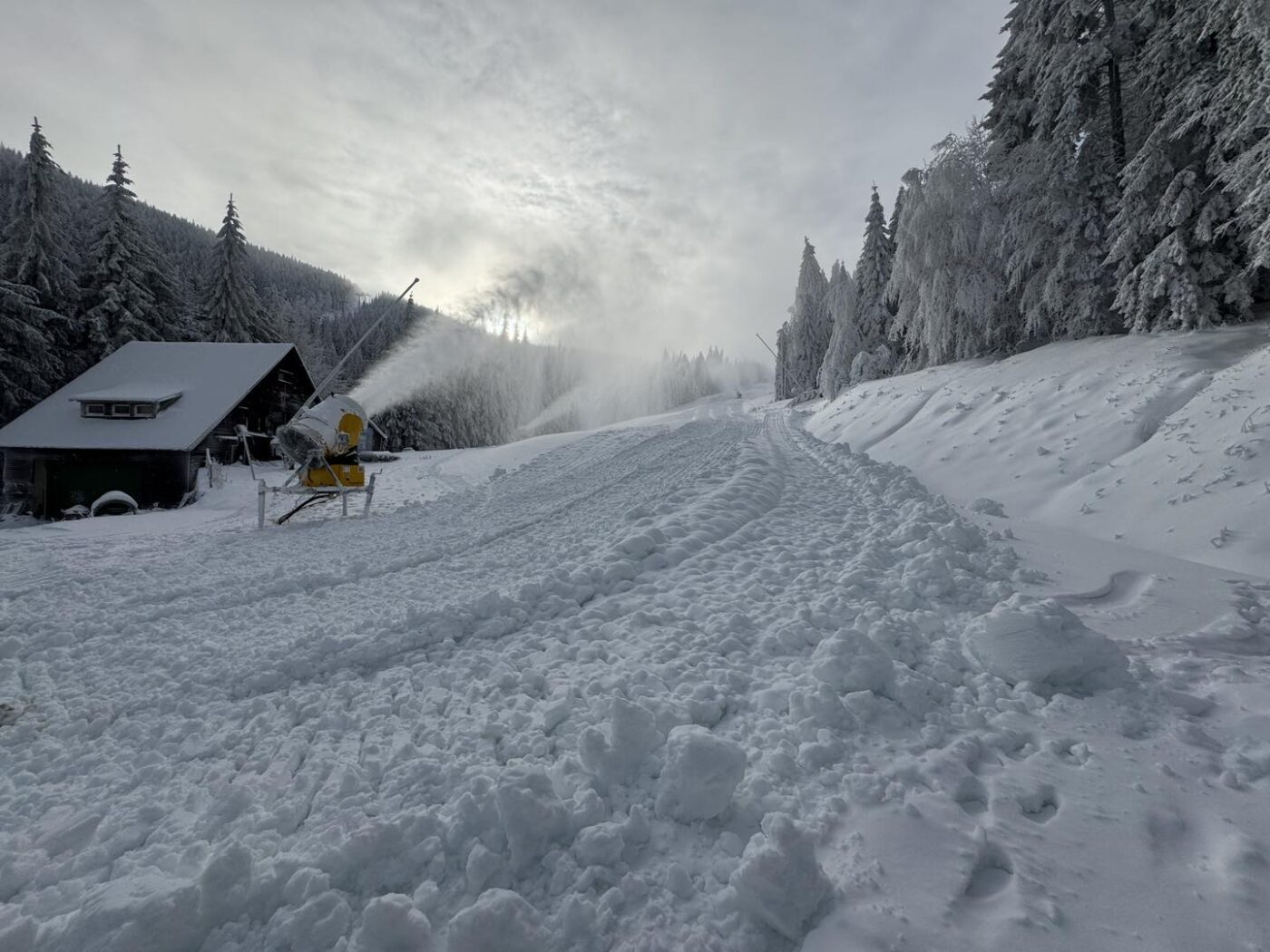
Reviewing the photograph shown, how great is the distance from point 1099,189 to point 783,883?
21.1m

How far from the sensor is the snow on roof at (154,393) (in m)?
19.5

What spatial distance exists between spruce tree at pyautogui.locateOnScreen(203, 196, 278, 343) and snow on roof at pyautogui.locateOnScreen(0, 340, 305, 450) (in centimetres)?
918

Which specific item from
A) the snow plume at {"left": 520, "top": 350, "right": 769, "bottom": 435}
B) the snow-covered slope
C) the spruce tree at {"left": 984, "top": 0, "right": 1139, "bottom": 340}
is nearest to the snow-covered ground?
the snow-covered slope

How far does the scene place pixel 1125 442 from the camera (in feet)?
28.5

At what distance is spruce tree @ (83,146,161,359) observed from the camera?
26.7 m

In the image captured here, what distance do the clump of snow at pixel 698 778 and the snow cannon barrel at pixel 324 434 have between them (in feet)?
42.9

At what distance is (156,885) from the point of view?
226 centimetres

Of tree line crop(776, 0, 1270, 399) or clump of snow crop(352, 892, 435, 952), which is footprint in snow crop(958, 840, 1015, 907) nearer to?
clump of snow crop(352, 892, 435, 952)

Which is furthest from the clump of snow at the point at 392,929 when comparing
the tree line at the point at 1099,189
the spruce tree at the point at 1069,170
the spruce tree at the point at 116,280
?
the spruce tree at the point at 116,280

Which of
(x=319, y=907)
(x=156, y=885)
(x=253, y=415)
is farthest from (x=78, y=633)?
(x=253, y=415)

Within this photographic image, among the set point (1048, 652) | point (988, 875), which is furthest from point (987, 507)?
point (988, 875)

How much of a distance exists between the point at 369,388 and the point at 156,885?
24.6 m

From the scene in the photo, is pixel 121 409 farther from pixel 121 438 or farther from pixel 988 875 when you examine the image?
pixel 988 875

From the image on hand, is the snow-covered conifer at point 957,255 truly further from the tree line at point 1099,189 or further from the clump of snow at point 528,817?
the clump of snow at point 528,817
